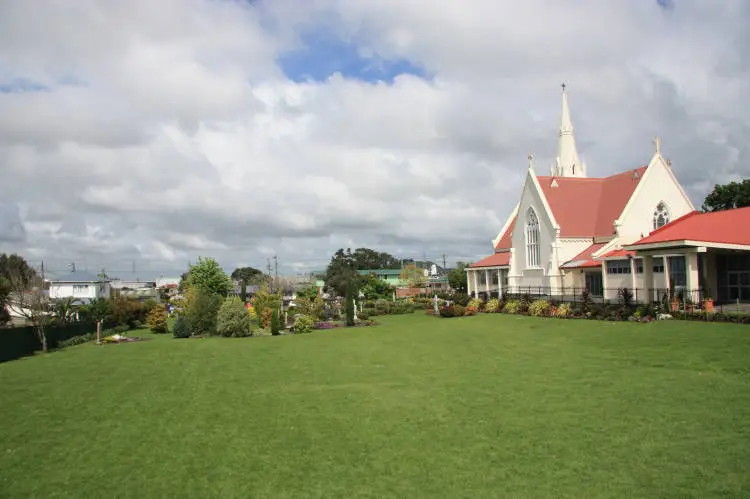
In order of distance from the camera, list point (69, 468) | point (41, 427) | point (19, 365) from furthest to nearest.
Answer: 1. point (19, 365)
2. point (41, 427)
3. point (69, 468)

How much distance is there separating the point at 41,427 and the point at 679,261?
31.6 metres

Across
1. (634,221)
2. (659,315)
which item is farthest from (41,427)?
(634,221)

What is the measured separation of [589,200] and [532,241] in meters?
5.62

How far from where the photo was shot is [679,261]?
30.8 meters

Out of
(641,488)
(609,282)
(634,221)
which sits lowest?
(641,488)

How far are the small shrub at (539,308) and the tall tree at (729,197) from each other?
28.3 metres

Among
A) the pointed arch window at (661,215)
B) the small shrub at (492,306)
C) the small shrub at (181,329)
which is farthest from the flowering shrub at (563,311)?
the small shrub at (181,329)

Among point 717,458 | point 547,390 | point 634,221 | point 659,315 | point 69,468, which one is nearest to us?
point 717,458

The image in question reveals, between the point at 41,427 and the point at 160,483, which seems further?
the point at 41,427

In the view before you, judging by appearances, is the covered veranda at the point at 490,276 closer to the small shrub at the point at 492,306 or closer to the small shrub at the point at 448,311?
the small shrub at the point at 492,306

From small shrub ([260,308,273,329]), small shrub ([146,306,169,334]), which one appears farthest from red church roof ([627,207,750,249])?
small shrub ([146,306,169,334])

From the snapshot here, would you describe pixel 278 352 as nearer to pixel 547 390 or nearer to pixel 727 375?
pixel 547 390

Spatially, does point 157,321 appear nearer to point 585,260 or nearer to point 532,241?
point 532,241

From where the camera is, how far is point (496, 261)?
50.0 metres
